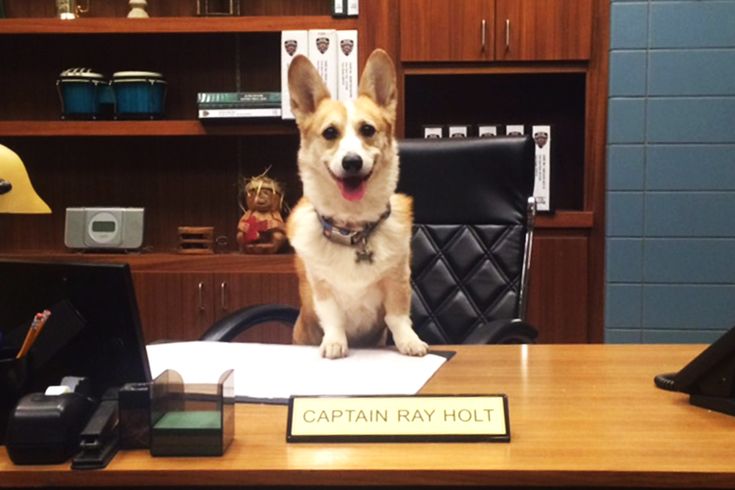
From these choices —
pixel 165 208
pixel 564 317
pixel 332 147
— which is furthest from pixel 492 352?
pixel 165 208

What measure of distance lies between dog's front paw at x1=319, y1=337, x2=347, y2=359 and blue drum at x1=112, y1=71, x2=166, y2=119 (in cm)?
185

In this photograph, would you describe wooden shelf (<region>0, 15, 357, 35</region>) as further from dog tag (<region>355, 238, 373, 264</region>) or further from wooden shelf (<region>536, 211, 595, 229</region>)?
dog tag (<region>355, 238, 373, 264</region>)

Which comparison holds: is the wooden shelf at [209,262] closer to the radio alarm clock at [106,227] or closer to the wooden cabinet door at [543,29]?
the radio alarm clock at [106,227]

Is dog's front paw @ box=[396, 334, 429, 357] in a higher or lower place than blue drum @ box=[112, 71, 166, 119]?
lower

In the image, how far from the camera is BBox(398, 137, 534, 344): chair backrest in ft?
5.65

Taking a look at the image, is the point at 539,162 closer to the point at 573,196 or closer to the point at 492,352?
the point at 573,196

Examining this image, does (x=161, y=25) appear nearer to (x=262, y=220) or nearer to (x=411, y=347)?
(x=262, y=220)

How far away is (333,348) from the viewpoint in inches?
43.3

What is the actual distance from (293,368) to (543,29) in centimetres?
183

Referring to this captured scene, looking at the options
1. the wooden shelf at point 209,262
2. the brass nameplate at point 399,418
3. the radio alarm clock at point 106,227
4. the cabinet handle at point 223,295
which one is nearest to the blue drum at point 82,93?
the radio alarm clock at point 106,227

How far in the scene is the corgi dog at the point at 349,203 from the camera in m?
1.03

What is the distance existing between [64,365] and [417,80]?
2194 mm

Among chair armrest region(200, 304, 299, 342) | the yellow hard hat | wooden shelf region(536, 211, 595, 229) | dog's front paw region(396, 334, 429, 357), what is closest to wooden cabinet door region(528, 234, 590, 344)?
wooden shelf region(536, 211, 595, 229)

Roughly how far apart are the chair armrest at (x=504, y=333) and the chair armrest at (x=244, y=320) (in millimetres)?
372
